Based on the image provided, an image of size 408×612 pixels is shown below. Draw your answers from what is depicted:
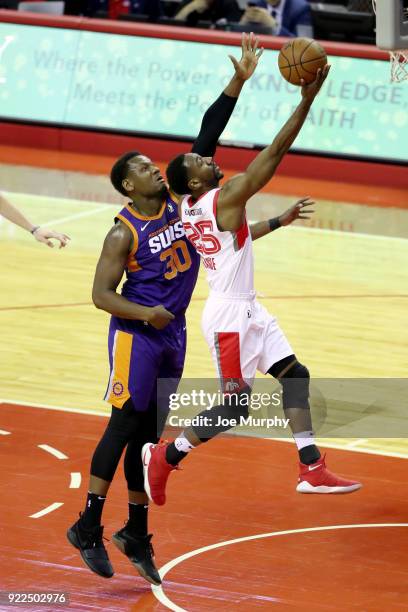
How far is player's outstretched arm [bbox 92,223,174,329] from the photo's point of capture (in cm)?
604

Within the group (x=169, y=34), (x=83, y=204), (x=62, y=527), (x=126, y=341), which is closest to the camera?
(x=126, y=341)

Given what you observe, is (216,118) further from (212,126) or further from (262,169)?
(262,169)

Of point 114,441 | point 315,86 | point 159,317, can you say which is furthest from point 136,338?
point 315,86

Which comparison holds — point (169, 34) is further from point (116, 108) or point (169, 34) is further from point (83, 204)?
point (83, 204)

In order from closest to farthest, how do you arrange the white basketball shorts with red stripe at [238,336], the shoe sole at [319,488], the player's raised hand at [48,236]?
1. the white basketball shorts with red stripe at [238,336]
2. the shoe sole at [319,488]
3. the player's raised hand at [48,236]

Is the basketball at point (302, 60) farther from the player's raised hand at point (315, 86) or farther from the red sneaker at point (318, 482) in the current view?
the red sneaker at point (318, 482)

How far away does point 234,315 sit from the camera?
6625mm

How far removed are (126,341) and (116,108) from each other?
39.0 ft

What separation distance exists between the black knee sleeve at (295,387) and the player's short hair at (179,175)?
1117 millimetres

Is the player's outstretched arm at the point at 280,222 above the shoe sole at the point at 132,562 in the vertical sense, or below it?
above

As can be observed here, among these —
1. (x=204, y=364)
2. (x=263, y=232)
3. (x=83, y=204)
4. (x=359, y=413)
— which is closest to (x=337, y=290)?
(x=204, y=364)

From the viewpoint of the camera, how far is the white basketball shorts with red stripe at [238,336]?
6.64m

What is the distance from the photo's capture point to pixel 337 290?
12.2m

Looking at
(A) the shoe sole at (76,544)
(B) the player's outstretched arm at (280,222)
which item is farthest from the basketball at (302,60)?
(A) the shoe sole at (76,544)
